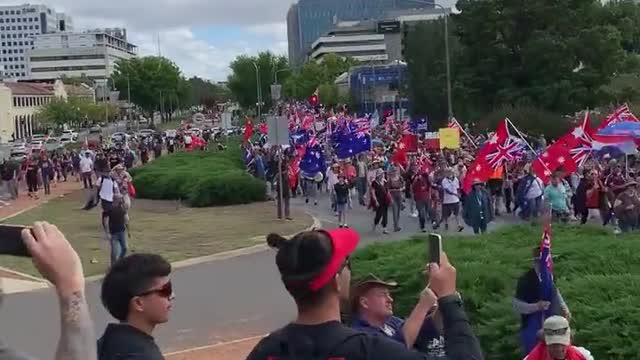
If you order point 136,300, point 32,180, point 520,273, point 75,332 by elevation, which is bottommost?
point 32,180

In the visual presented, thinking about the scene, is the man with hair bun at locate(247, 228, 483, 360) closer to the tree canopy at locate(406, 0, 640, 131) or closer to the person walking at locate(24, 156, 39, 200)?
the person walking at locate(24, 156, 39, 200)

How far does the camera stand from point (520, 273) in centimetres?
988

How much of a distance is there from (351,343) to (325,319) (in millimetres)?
142

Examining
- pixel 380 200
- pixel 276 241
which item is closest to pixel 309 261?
pixel 276 241

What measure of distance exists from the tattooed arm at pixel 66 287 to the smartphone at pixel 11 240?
58mm

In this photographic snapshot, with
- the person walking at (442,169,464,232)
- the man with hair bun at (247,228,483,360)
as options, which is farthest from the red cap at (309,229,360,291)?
the person walking at (442,169,464,232)

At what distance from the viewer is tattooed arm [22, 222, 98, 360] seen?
285 cm

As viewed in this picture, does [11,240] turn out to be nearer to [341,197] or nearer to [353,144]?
[341,197]

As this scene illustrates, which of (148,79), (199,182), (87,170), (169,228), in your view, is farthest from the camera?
(148,79)

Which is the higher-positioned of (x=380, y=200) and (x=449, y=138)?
(x=449, y=138)

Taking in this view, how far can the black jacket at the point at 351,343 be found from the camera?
344cm

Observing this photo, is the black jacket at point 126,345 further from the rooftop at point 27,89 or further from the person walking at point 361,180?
the rooftop at point 27,89

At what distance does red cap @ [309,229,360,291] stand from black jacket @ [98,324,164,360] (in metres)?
0.81

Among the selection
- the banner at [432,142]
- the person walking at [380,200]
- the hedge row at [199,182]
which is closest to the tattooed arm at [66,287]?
the person walking at [380,200]
